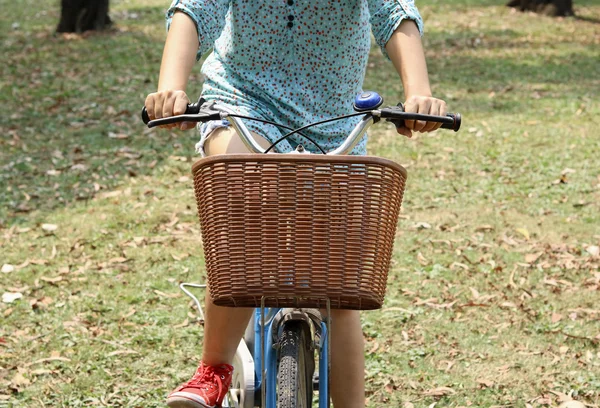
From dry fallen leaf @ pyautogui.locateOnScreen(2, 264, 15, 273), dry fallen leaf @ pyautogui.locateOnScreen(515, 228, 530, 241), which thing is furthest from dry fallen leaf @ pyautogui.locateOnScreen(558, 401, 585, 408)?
dry fallen leaf @ pyautogui.locateOnScreen(2, 264, 15, 273)

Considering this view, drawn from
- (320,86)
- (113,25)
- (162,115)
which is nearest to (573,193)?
(320,86)

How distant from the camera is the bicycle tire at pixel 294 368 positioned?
2715mm

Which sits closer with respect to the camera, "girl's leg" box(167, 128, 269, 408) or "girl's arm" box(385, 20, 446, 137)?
"girl's arm" box(385, 20, 446, 137)

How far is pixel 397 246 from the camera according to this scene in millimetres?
6418

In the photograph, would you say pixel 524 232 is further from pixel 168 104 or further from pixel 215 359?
pixel 168 104

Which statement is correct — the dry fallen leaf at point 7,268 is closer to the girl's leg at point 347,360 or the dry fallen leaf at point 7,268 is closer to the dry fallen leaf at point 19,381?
the dry fallen leaf at point 19,381

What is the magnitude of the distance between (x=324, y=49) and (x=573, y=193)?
5.02 metres

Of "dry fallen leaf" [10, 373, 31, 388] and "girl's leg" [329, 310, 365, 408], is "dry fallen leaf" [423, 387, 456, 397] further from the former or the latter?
"dry fallen leaf" [10, 373, 31, 388]

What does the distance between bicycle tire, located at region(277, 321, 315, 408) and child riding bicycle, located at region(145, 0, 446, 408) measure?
0.20 metres

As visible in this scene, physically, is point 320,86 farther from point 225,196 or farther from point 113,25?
point 113,25

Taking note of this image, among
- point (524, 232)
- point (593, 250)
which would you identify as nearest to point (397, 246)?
point (524, 232)

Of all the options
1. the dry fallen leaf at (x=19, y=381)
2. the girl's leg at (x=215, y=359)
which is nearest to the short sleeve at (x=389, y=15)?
the girl's leg at (x=215, y=359)

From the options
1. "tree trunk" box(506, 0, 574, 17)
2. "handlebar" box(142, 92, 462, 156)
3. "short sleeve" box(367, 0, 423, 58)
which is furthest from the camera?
"tree trunk" box(506, 0, 574, 17)

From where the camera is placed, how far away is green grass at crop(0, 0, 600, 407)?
182 inches
